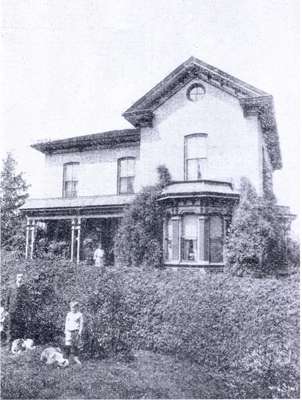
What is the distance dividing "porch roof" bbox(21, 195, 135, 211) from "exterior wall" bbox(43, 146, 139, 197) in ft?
4.60

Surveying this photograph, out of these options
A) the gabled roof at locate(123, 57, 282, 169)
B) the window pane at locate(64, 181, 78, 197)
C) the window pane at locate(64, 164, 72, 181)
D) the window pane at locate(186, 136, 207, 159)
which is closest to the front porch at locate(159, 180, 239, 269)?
the window pane at locate(186, 136, 207, 159)

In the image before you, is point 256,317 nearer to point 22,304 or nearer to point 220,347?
point 220,347

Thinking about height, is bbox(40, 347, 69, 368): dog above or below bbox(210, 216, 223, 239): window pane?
below

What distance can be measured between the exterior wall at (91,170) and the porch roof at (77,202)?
1.40 m

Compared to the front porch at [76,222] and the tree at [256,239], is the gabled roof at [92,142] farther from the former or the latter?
the tree at [256,239]

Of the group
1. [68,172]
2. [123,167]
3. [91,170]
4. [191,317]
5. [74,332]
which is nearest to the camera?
[191,317]

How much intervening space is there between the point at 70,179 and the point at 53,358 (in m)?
14.5

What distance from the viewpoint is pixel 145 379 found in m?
8.43

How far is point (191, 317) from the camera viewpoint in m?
9.60

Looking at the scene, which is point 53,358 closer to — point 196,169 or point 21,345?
point 21,345

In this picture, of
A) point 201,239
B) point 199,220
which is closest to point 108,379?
point 201,239

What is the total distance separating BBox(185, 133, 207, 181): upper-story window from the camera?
712 inches

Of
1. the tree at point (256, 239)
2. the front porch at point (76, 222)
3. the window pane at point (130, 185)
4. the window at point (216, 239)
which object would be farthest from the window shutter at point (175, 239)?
the window pane at point (130, 185)

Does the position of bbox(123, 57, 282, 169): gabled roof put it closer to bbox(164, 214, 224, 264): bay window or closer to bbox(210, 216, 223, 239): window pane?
bbox(210, 216, 223, 239): window pane
